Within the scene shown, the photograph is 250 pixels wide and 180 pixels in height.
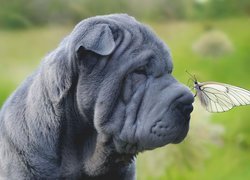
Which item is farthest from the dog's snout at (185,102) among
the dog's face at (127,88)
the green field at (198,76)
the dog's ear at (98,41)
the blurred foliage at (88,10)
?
the blurred foliage at (88,10)

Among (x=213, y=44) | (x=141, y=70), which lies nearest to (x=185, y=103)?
(x=141, y=70)

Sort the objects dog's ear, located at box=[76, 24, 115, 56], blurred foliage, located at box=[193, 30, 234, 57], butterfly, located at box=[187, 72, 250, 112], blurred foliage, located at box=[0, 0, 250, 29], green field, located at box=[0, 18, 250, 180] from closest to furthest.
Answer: dog's ear, located at box=[76, 24, 115, 56] → butterfly, located at box=[187, 72, 250, 112] → green field, located at box=[0, 18, 250, 180] → blurred foliage, located at box=[0, 0, 250, 29] → blurred foliage, located at box=[193, 30, 234, 57]

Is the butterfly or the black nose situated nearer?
the black nose

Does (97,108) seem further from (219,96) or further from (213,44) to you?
(213,44)

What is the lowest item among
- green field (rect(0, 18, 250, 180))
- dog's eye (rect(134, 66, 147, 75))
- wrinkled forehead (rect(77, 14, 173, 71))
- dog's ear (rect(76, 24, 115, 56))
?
green field (rect(0, 18, 250, 180))

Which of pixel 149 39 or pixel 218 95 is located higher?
pixel 149 39

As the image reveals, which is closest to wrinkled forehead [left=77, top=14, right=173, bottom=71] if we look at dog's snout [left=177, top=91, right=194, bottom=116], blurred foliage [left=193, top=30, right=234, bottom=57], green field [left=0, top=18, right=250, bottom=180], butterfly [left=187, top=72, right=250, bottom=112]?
dog's snout [left=177, top=91, right=194, bottom=116]

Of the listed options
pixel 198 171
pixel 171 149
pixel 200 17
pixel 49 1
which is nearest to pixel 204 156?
pixel 198 171

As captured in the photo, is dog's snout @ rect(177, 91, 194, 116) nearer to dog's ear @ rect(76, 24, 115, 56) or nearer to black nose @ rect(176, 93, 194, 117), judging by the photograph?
black nose @ rect(176, 93, 194, 117)
